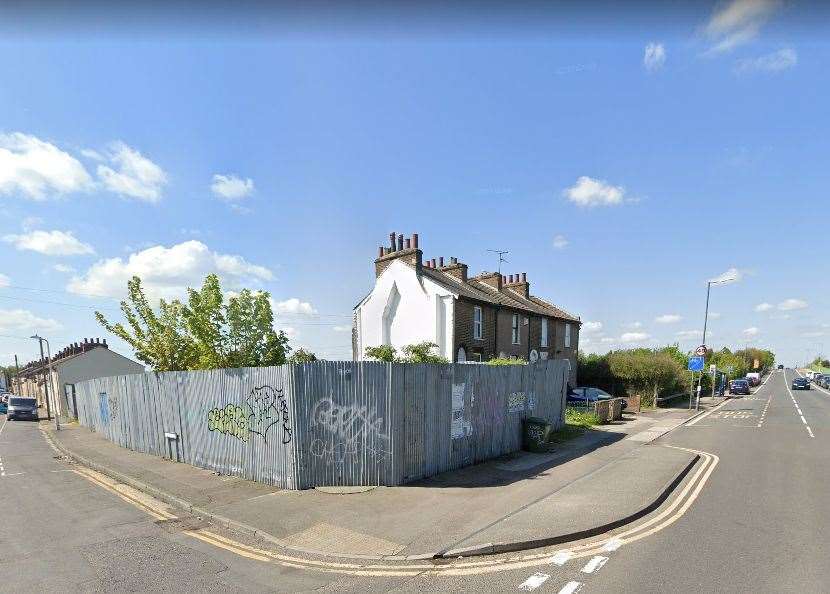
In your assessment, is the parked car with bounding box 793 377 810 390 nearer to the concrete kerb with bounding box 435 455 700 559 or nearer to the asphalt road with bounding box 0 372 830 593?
the asphalt road with bounding box 0 372 830 593

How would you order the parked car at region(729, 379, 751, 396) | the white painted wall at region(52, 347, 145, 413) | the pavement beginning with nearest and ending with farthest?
the pavement < the white painted wall at region(52, 347, 145, 413) < the parked car at region(729, 379, 751, 396)

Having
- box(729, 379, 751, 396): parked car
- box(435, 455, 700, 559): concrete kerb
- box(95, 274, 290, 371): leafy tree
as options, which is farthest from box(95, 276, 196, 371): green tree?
box(729, 379, 751, 396): parked car

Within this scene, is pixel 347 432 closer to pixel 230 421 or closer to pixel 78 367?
pixel 230 421

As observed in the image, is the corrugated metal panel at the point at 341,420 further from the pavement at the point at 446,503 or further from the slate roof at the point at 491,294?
the slate roof at the point at 491,294

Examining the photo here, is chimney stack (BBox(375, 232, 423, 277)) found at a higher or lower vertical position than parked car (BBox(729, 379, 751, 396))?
higher

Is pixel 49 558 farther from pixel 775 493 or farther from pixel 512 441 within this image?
pixel 775 493

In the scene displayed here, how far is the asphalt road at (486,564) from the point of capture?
5.51 metres

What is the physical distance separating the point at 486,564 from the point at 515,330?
72.6ft

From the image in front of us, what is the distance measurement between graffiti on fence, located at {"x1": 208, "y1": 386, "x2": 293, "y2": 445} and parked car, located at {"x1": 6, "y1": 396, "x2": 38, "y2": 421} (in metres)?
34.7

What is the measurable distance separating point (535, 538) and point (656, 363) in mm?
26854

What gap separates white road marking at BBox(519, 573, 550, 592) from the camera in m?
5.38

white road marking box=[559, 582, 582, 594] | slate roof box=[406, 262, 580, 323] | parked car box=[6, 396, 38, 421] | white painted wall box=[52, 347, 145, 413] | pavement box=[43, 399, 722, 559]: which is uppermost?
Answer: slate roof box=[406, 262, 580, 323]

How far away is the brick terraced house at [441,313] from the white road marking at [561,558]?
1580cm

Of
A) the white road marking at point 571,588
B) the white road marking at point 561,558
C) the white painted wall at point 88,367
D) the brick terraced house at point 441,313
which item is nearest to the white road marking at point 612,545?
the white road marking at point 561,558
